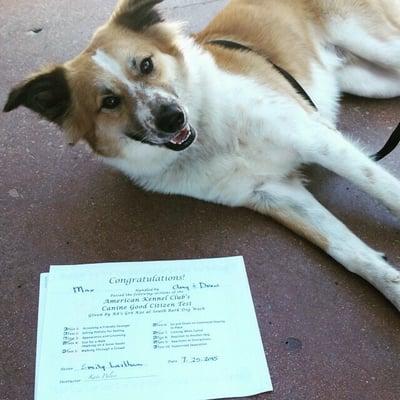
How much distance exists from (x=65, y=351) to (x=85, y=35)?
154cm

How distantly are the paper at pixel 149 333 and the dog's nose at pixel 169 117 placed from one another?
0.43 m

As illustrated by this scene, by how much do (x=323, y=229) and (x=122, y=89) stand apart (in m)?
0.72

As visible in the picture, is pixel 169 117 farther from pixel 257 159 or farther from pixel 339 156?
pixel 339 156

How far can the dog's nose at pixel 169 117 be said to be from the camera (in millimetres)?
1447

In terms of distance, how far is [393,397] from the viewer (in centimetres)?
132

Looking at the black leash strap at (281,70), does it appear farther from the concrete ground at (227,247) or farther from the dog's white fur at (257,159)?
the concrete ground at (227,247)

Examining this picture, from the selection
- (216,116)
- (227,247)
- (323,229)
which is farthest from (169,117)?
(323,229)

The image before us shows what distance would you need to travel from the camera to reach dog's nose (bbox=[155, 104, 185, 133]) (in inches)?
57.0

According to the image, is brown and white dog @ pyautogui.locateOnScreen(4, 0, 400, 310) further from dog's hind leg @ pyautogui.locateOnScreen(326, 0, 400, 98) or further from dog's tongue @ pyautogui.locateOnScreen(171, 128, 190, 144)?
dog's hind leg @ pyautogui.locateOnScreen(326, 0, 400, 98)

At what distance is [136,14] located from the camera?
1.56 metres

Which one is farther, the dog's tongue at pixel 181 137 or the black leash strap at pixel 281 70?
the black leash strap at pixel 281 70

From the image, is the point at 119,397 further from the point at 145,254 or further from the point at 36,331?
the point at 145,254
